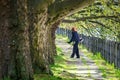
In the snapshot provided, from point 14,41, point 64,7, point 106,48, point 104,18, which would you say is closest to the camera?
A: point 14,41

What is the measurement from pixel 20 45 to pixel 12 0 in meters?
1.12

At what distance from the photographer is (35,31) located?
1420 cm

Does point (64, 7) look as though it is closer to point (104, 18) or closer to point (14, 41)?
point (14, 41)

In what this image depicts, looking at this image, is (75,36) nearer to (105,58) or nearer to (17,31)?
(105,58)

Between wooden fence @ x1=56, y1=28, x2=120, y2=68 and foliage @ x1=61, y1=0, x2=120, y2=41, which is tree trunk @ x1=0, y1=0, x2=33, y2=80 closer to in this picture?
foliage @ x1=61, y1=0, x2=120, y2=41

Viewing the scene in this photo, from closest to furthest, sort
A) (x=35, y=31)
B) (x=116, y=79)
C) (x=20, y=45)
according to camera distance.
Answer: (x=20, y=45), (x=35, y=31), (x=116, y=79)

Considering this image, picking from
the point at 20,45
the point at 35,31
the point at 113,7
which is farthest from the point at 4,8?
the point at 113,7

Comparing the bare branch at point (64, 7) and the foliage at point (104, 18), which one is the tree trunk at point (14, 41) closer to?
the bare branch at point (64, 7)

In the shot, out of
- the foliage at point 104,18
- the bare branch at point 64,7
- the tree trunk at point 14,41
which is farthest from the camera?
the foliage at point 104,18

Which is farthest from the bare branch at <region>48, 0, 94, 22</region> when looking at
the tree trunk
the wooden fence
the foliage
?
the wooden fence

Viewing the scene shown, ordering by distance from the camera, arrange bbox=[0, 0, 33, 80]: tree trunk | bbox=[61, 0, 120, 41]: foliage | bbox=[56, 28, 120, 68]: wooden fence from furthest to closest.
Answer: bbox=[61, 0, 120, 41]: foliage < bbox=[56, 28, 120, 68]: wooden fence < bbox=[0, 0, 33, 80]: tree trunk

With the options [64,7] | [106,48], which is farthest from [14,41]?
[106,48]

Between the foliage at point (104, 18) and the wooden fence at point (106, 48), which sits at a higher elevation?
the foliage at point (104, 18)

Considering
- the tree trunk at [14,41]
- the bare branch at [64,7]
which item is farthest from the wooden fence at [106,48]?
the tree trunk at [14,41]
